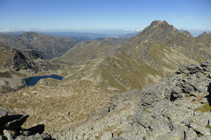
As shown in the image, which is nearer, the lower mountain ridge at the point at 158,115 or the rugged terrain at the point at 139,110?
the lower mountain ridge at the point at 158,115

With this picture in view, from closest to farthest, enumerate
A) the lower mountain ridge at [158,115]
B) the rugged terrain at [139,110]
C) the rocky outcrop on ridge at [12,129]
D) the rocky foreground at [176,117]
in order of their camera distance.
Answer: the rocky foreground at [176,117] < the lower mountain ridge at [158,115] < the rugged terrain at [139,110] < the rocky outcrop on ridge at [12,129]

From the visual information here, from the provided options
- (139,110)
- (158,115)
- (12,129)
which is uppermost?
(158,115)

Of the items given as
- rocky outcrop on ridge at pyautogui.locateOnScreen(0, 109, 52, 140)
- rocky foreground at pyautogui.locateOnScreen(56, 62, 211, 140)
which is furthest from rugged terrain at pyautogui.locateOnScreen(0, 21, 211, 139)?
rocky outcrop on ridge at pyautogui.locateOnScreen(0, 109, 52, 140)

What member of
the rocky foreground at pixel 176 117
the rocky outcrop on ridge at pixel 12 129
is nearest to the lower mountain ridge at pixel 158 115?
the rocky foreground at pixel 176 117

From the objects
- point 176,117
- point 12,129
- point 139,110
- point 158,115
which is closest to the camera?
point 176,117

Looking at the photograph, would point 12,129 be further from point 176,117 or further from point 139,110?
point 176,117

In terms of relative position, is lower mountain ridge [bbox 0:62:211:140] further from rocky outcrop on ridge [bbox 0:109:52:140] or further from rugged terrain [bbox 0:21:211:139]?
rocky outcrop on ridge [bbox 0:109:52:140]

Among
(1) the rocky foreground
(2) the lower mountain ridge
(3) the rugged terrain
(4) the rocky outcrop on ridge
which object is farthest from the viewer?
(4) the rocky outcrop on ridge

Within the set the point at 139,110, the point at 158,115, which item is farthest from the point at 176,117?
the point at 139,110

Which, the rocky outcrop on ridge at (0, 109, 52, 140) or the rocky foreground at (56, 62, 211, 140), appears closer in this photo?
the rocky foreground at (56, 62, 211, 140)

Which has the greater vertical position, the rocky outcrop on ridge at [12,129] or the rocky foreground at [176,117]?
the rocky foreground at [176,117]

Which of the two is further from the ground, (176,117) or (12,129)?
(176,117)

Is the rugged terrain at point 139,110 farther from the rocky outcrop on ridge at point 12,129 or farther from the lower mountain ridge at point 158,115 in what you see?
the rocky outcrop on ridge at point 12,129

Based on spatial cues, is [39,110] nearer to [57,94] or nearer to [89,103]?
[57,94]
